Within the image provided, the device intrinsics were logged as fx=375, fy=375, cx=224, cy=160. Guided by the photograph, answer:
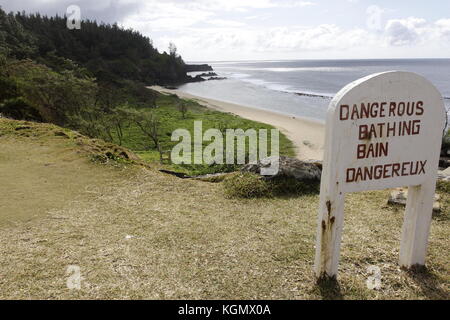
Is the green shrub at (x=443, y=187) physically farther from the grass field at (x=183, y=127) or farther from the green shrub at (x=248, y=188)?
the grass field at (x=183, y=127)

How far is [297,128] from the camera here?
38.5 m

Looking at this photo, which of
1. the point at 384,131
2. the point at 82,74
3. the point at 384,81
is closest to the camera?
the point at 384,81

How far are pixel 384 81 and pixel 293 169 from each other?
4.74 metres

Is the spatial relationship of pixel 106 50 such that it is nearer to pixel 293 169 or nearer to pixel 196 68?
pixel 196 68

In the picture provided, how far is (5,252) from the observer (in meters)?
5.57

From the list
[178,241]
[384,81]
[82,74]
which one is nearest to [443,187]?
[384,81]

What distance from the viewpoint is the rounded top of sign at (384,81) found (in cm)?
401

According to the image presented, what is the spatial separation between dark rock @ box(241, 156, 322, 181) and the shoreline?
17.1 metres

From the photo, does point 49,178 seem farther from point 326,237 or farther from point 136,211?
point 326,237

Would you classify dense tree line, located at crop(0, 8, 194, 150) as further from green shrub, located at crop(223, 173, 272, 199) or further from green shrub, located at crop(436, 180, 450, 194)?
green shrub, located at crop(436, 180, 450, 194)

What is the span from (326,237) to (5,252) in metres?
4.62

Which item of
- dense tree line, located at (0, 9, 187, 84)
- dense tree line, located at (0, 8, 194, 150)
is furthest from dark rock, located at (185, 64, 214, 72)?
dense tree line, located at (0, 9, 187, 84)

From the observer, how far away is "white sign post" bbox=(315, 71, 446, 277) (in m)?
4.09

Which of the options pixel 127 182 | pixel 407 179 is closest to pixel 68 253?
pixel 127 182
